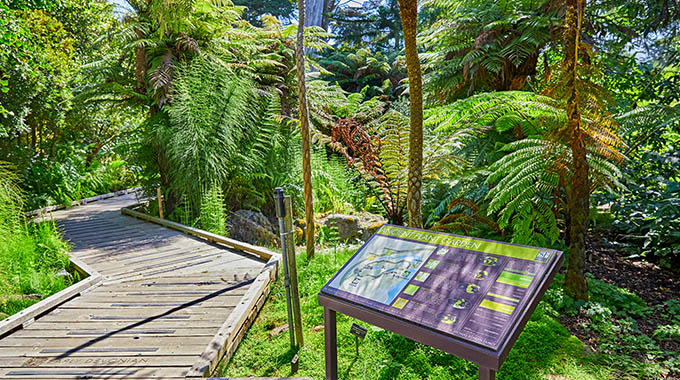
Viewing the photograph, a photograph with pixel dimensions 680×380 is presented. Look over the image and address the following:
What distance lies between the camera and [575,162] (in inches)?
110

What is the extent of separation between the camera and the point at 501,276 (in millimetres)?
1706

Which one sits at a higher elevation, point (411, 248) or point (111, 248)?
point (411, 248)

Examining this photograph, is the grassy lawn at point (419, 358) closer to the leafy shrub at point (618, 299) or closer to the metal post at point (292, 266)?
the metal post at point (292, 266)

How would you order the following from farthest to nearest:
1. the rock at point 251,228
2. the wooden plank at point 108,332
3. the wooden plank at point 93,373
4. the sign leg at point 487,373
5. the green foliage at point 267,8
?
the green foliage at point 267,8, the rock at point 251,228, the wooden plank at point 108,332, the wooden plank at point 93,373, the sign leg at point 487,373

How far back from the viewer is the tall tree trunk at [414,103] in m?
2.75

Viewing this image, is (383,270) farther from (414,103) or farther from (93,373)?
(93,373)

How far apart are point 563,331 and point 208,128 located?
18.0 feet

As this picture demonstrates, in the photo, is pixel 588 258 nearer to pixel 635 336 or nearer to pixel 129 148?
pixel 635 336

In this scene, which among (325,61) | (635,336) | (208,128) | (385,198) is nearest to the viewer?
(635,336)

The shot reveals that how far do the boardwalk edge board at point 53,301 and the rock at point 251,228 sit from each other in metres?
2.20

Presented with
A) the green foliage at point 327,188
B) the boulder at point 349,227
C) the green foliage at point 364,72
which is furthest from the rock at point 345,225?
the green foliage at point 364,72

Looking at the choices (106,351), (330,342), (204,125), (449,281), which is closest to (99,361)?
(106,351)

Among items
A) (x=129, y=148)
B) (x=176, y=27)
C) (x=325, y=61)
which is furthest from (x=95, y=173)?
(x=325, y=61)

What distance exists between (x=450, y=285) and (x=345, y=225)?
414 cm
